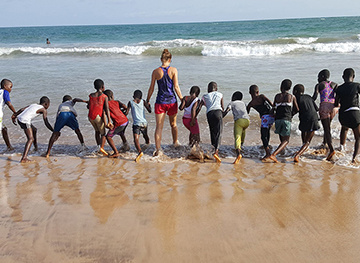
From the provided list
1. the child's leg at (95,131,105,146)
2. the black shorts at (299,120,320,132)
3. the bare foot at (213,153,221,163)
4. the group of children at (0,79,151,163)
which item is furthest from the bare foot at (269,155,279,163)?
the child's leg at (95,131,105,146)

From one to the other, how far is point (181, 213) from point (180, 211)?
1.9 inches

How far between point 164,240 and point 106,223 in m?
0.74

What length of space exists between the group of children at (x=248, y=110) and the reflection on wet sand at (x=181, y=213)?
2.00ft

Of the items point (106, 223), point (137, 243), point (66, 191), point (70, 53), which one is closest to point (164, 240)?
point (137, 243)

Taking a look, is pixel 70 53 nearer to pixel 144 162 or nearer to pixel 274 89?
pixel 274 89

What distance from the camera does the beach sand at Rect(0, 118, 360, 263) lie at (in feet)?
10.7

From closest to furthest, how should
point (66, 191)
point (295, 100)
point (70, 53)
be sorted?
point (66, 191) < point (295, 100) < point (70, 53)

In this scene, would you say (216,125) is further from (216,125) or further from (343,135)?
(343,135)

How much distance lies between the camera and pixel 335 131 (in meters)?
7.24

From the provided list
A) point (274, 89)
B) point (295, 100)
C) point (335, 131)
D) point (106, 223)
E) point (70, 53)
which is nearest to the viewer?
point (106, 223)

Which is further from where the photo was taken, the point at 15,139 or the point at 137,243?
the point at 15,139

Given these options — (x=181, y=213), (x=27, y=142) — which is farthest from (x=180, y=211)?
(x=27, y=142)

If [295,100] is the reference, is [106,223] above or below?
below

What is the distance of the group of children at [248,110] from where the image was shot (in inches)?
225
